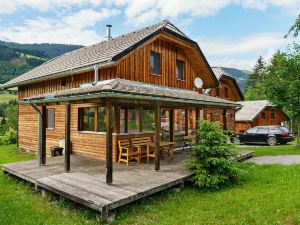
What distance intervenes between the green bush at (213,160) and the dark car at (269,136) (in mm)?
13728

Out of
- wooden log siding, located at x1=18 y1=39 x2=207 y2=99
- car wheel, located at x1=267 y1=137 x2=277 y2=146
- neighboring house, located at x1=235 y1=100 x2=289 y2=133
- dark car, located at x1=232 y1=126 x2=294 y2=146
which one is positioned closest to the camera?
wooden log siding, located at x1=18 y1=39 x2=207 y2=99

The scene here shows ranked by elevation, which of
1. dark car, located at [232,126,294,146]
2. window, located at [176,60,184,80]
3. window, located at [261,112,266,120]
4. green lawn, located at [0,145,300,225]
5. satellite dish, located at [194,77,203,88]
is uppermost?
window, located at [176,60,184,80]

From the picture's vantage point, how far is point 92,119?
12.9m

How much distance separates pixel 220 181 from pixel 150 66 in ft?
22.3

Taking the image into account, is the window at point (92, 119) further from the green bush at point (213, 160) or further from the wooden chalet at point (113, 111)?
the green bush at point (213, 160)

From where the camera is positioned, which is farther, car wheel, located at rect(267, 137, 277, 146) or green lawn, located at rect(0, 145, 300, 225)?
car wheel, located at rect(267, 137, 277, 146)

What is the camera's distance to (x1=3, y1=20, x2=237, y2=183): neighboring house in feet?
31.0

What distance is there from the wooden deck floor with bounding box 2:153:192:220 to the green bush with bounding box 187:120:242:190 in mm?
468

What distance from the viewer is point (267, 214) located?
255 inches

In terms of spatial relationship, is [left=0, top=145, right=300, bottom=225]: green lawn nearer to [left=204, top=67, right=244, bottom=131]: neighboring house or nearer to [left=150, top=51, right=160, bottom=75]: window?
[left=150, top=51, right=160, bottom=75]: window

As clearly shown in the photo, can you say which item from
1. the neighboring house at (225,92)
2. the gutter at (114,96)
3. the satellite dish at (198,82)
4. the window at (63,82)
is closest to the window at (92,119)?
the window at (63,82)

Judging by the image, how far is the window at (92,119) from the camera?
12477 mm

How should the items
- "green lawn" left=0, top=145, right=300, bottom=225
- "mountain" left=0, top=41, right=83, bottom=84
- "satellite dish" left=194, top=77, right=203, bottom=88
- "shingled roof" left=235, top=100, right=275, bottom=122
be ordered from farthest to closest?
"mountain" left=0, top=41, right=83, bottom=84, "shingled roof" left=235, top=100, right=275, bottom=122, "satellite dish" left=194, top=77, right=203, bottom=88, "green lawn" left=0, top=145, right=300, bottom=225

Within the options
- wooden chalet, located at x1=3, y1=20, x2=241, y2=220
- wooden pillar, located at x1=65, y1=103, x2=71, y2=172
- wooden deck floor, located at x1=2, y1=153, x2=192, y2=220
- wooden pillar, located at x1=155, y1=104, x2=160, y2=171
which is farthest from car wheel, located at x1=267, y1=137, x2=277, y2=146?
wooden pillar, located at x1=65, y1=103, x2=71, y2=172
